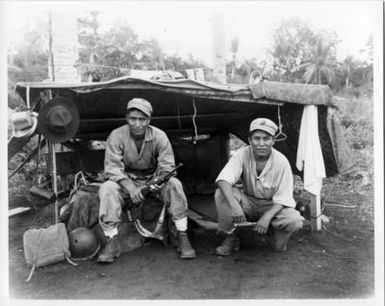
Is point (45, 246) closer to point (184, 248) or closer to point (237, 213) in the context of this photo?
point (184, 248)

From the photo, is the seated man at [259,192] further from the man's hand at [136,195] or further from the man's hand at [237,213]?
the man's hand at [136,195]

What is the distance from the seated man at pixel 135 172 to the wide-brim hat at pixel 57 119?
0.48 m

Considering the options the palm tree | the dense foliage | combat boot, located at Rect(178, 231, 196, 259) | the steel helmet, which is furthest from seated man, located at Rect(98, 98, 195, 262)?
the palm tree

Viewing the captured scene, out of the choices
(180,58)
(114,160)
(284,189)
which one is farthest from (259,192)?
(180,58)

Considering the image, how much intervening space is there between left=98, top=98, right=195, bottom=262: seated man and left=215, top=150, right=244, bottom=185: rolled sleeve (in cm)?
49

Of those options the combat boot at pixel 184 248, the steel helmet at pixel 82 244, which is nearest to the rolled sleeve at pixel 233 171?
the combat boot at pixel 184 248

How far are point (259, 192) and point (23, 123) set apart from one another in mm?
2692

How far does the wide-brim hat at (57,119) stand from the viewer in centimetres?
411

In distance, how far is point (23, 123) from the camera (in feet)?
12.9

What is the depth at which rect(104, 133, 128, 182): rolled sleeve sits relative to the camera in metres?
4.09

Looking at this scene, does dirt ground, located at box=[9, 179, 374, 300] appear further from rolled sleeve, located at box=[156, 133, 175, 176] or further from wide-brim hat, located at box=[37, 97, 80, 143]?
wide-brim hat, located at box=[37, 97, 80, 143]

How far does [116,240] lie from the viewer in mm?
3955
